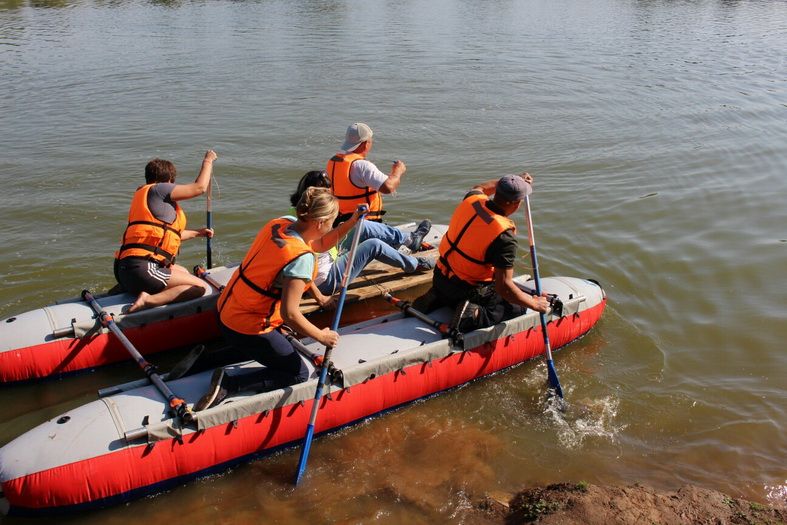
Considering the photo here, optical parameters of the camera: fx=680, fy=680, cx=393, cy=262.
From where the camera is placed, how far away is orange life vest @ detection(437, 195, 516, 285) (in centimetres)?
609

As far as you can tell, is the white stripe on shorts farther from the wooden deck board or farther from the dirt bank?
the dirt bank

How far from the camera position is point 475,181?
12711mm

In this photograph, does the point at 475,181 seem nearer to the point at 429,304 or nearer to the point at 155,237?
the point at 429,304

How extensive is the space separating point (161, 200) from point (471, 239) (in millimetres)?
2976

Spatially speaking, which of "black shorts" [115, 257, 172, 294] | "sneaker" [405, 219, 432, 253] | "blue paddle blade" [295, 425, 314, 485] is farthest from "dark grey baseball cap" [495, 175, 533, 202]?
"black shorts" [115, 257, 172, 294]

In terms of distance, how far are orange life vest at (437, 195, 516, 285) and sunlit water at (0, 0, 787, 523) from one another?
1217 mm

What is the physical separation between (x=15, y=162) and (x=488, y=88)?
1180 cm

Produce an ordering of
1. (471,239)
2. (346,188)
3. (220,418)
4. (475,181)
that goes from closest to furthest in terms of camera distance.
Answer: (220,418), (471,239), (346,188), (475,181)

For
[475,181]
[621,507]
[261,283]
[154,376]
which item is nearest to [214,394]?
[154,376]

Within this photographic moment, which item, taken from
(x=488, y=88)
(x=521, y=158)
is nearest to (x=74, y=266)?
(x=521, y=158)

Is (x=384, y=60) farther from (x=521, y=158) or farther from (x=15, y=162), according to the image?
(x=15, y=162)

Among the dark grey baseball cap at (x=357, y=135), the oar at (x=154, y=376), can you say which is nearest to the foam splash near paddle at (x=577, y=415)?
the dark grey baseball cap at (x=357, y=135)

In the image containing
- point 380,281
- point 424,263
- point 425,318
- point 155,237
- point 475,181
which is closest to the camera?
point 155,237

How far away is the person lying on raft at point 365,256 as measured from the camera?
6.67 meters
